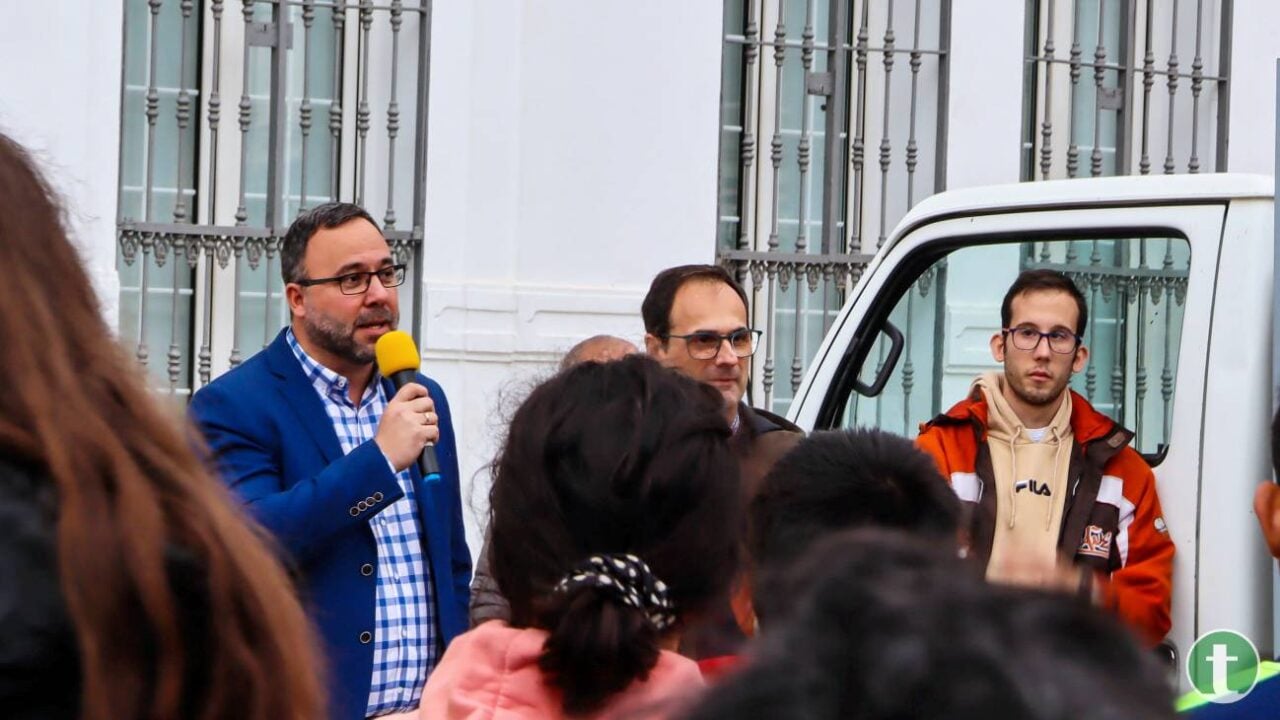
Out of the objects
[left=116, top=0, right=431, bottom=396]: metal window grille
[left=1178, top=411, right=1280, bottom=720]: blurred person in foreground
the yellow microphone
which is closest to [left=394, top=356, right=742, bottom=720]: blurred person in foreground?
[left=1178, top=411, right=1280, bottom=720]: blurred person in foreground

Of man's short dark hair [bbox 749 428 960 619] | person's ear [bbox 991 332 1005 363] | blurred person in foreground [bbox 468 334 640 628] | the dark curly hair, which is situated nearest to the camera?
the dark curly hair

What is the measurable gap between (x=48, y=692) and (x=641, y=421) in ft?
3.01

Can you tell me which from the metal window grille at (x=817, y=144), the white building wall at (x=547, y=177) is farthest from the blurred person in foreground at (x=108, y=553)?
the metal window grille at (x=817, y=144)

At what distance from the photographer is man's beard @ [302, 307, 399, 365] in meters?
3.74

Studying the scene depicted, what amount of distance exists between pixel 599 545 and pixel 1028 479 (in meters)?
1.83

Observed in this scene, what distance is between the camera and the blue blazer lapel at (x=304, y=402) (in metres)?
3.65

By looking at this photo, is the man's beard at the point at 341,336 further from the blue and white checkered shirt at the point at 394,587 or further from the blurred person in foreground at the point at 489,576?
the blurred person in foreground at the point at 489,576

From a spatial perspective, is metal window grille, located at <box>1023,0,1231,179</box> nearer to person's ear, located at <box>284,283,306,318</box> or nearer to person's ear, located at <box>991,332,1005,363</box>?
person's ear, located at <box>991,332,1005,363</box>

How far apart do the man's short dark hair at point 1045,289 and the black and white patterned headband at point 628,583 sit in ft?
6.89

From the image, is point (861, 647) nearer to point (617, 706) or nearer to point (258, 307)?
point (617, 706)

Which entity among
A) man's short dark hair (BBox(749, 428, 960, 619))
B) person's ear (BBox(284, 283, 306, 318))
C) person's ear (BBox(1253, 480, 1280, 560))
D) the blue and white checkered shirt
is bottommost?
the blue and white checkered shirt

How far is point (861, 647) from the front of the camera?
895 mm

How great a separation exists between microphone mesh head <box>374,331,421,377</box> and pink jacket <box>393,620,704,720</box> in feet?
5.62

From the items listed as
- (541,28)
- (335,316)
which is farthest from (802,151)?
(335,316)
